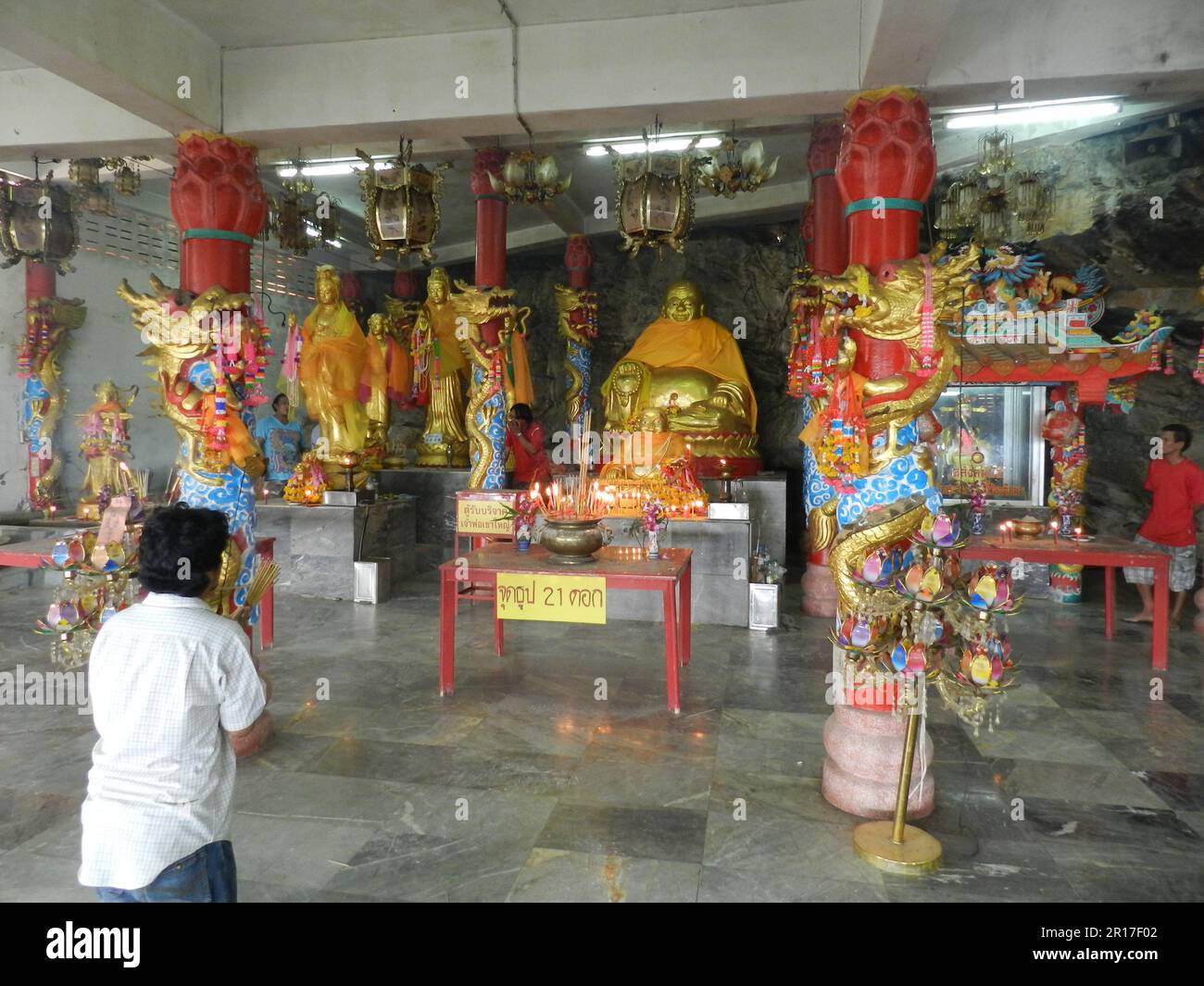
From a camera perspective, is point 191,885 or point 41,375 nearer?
point 191,885

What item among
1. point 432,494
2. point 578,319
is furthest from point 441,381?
point 578,319

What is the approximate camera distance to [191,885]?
5.03 ft

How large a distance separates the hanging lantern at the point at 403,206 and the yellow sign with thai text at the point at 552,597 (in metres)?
2.02

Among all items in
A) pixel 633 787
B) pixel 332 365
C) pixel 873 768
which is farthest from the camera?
pixel 332 365

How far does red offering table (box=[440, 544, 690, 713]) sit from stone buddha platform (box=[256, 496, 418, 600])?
2.31 metres

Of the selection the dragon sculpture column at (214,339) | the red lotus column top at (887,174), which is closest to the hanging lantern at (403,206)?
the dragon sculpture column at (214,339)

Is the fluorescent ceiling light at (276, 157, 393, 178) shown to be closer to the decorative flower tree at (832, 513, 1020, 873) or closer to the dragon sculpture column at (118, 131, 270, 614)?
the dragon sculpture column at (118, 131, 270, 614)

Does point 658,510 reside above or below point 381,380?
below

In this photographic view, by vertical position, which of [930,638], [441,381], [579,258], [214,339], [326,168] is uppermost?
[326,168]

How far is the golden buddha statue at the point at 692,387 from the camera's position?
312 inches

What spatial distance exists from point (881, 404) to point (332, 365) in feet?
17.6

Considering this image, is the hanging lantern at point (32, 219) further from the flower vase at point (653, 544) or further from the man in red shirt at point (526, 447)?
the flower vase at point (653, 544)

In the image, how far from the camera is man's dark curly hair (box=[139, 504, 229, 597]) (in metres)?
1.55

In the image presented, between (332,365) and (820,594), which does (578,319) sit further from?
(820,594)
